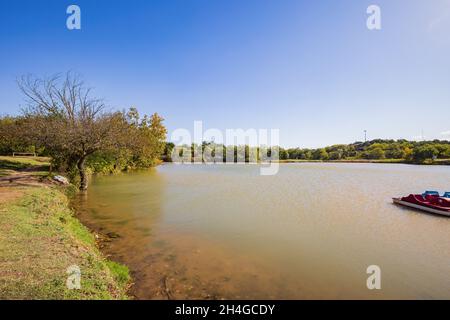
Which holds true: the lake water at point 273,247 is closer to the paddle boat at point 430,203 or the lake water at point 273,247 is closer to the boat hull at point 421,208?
the boat hull at point 421,208

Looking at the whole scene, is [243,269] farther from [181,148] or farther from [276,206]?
[181,148]

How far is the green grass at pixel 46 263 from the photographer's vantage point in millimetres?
4715

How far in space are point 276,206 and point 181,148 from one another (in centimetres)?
7096

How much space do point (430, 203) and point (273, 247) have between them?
12230 millimetres

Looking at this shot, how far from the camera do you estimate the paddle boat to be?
14.3m

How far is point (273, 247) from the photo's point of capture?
9.12 metres

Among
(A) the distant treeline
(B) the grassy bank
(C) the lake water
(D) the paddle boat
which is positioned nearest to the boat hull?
(D) the paddle boat

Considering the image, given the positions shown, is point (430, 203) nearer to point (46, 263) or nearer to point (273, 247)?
point (273, 247)

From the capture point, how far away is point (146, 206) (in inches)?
608

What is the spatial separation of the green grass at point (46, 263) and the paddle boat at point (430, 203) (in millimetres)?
16426

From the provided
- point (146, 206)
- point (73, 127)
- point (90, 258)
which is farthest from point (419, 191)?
point (73, 127)

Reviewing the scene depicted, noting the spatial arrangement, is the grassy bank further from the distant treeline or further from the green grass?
the distant treeline

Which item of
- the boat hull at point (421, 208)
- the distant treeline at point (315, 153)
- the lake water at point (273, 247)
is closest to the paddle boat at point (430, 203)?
the boat hull at point (421, 208)
